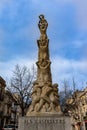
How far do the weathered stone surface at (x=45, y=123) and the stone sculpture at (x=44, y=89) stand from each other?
23.9 inches

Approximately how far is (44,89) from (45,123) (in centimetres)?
220

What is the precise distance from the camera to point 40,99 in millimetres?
13258

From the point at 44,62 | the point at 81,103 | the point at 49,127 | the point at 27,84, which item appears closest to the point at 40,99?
the point at 49,127

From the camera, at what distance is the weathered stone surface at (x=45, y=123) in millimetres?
12383

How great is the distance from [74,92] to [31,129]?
36.0 meters

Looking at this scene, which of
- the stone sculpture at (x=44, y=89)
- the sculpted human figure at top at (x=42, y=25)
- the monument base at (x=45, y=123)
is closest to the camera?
the monument base at (x=45, y=123)

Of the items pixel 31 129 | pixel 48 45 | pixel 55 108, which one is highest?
pixel 48 45

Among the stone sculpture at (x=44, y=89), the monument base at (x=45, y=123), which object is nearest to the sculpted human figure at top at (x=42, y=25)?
the stone sculpture at (x=44, y=89)

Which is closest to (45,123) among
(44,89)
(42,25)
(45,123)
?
(45,123)

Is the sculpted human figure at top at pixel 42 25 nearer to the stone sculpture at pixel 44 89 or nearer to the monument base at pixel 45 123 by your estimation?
the stone sculpture at pixel 44 89

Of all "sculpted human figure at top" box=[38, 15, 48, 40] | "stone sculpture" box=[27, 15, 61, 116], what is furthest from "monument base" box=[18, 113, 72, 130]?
"sculpted human figure at top" box=[38, 15, 48, 40]

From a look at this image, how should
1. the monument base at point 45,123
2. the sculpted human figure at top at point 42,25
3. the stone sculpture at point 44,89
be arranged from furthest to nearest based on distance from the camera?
the sculpted human figure at top at point 42,25 < the stone sculpture at point 44,89 < the monument base at point 45,123

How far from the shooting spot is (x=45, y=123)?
12.5 meters

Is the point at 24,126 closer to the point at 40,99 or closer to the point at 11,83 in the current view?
the point at 40,99
